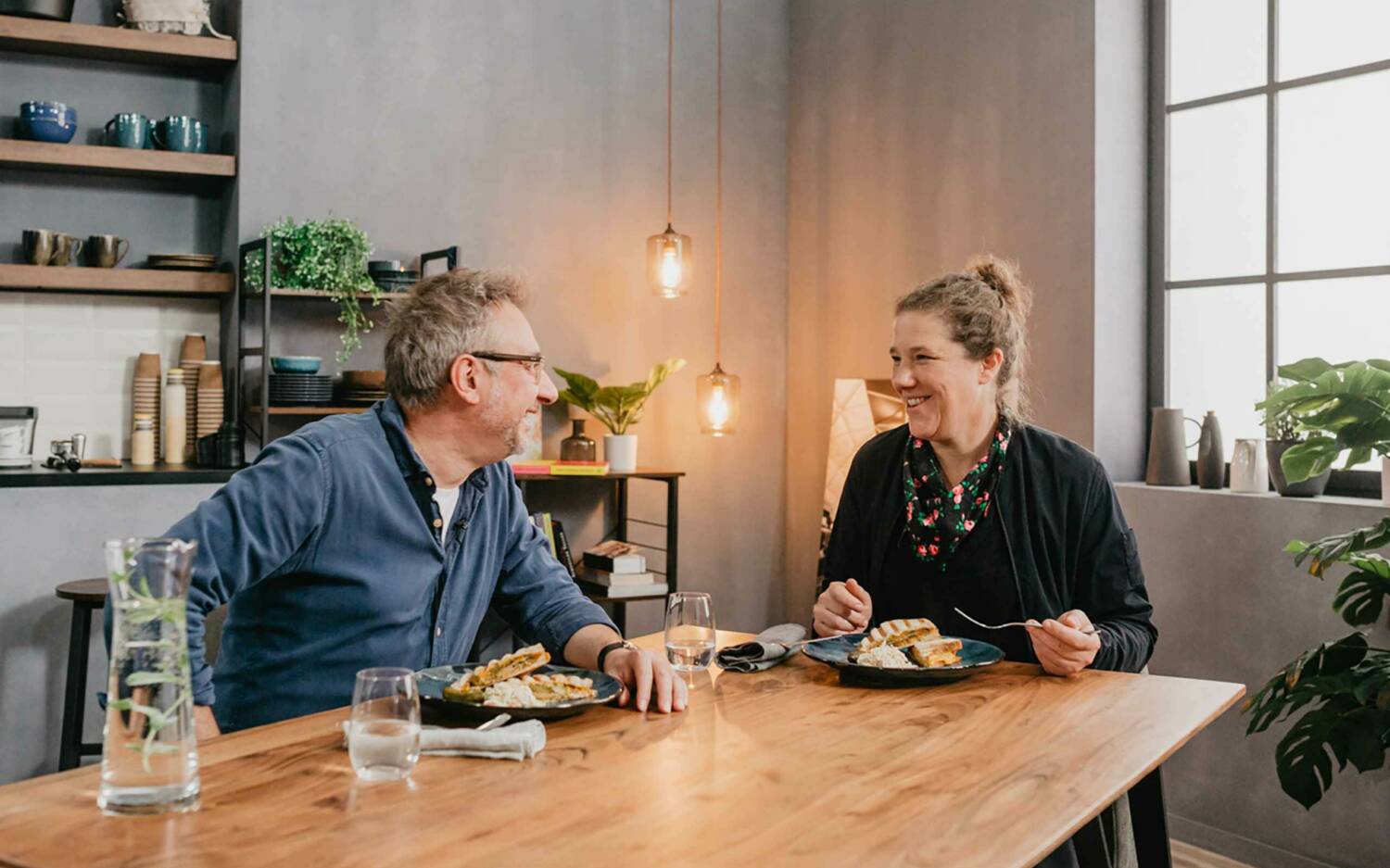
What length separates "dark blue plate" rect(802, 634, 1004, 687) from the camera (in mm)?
1844

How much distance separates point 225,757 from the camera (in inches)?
55.5

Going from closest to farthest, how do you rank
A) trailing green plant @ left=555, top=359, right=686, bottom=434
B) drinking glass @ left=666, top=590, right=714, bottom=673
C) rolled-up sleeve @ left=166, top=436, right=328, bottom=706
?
rolled-up sleeve @ left=166, top=436, right=328, bottom=706 < drinking glass @ left=666, top=590, right=714, bottom=673 < trailing green plant @ left=555, top=359, right=686, bottom=434

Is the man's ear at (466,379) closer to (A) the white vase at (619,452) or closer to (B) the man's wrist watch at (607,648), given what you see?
(B) the man's wrist watch at (607,648)

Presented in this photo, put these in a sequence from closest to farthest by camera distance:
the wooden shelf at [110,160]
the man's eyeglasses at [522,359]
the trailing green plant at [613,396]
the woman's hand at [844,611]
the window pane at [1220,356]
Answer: the man's eyeglasses at [522,359]
the woman's hand at [844,611]
the window pane at [1220,356]
the wooden shelf at [110,160]
the trailing green plant at [613,396]

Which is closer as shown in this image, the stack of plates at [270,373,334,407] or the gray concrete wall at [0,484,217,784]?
the gray concrete wall at [0,484,217,784]

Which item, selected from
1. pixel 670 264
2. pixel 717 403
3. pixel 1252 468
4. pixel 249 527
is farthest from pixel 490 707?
pixel 670 264

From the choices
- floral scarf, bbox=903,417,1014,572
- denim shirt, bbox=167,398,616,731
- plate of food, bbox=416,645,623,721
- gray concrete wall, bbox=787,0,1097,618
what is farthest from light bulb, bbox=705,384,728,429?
plate of food, bbox=416,645,623,721

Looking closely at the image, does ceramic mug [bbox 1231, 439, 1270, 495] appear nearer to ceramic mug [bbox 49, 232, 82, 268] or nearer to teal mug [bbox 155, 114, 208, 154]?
teal mug [bbox 155, 114, 208, 154]

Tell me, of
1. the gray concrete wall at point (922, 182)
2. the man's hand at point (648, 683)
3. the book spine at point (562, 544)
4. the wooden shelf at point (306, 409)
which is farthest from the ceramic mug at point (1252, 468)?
the wooden shelf at point (306, 409)

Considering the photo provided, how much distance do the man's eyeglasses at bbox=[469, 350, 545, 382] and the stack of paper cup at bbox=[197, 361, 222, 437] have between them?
2336mm

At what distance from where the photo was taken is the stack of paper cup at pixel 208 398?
400 cm

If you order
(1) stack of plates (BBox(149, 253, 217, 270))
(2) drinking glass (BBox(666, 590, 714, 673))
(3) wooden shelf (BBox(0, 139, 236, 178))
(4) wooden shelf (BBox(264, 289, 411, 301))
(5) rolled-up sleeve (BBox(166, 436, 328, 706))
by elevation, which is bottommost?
(2) drinking glass (BBox(666, 590, 714, 673))

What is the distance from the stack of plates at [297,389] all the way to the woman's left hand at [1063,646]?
275 cm

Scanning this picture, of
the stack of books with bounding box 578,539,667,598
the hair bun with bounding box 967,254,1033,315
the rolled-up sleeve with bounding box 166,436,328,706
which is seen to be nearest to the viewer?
the rolled-up sleeve with bounding box 166,436,328,706
